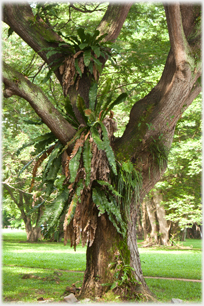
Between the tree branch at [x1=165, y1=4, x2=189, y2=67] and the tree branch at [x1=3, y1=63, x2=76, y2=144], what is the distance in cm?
226

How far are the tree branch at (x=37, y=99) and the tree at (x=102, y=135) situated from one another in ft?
0.05

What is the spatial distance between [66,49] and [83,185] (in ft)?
8.77

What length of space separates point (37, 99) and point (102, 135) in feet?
4.18

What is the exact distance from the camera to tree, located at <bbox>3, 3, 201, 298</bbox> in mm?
5121

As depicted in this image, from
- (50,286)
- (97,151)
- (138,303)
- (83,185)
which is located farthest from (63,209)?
(50,286)

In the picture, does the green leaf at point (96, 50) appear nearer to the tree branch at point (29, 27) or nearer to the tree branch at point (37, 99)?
the tree branch at point (29, 27)

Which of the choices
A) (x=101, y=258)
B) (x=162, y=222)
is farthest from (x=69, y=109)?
(x=162, y=222)

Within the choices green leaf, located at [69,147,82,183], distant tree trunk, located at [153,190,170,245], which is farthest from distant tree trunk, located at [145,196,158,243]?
green leaf, located at [69,147,82,183]

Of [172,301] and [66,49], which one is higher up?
[66,49]

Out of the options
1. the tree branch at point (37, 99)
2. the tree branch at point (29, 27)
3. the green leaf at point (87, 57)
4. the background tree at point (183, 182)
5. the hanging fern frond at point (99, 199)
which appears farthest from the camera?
the background tree at point (183, 182)

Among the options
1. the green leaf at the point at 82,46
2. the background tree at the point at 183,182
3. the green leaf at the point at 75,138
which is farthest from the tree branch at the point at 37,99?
the background tree at the point at 183,182

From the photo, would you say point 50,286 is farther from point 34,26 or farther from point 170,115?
point 34,26

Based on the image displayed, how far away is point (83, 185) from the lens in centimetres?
519

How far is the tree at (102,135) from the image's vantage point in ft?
16.8
